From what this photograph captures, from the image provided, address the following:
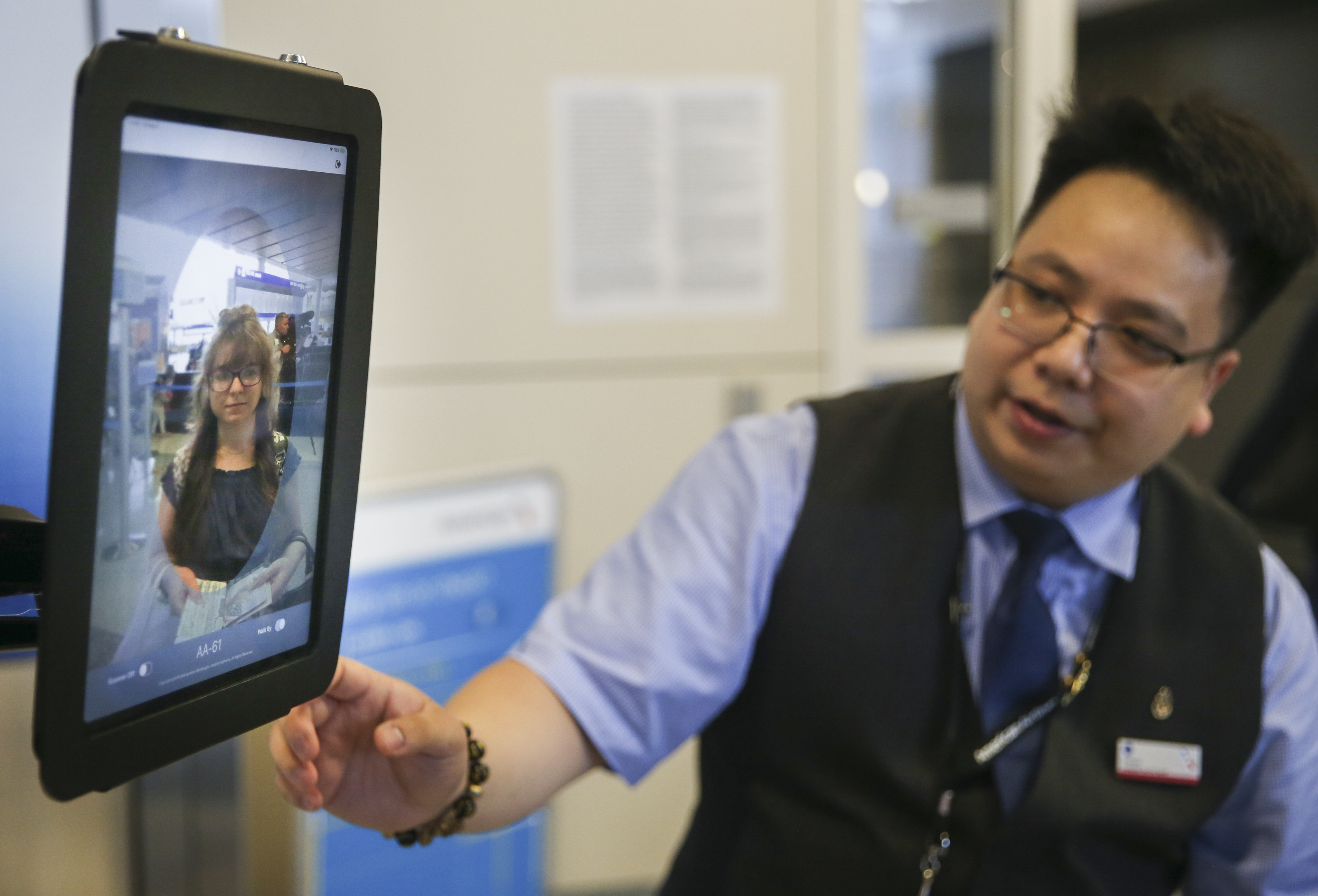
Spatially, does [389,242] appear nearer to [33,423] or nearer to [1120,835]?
[33,423]

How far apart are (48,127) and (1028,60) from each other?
1.86m

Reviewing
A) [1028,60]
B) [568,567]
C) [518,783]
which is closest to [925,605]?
[518,783]

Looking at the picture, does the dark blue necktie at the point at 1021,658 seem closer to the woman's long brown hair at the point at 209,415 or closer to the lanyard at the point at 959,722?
the lanyard at the point at 959,722

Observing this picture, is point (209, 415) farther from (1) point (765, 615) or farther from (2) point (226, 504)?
(1) point (765, 615)

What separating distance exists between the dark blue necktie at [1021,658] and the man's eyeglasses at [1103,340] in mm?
168

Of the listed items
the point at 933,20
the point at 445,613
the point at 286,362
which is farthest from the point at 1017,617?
the point at 933,20

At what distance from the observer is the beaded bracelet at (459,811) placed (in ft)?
2.53

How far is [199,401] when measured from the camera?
38 cm

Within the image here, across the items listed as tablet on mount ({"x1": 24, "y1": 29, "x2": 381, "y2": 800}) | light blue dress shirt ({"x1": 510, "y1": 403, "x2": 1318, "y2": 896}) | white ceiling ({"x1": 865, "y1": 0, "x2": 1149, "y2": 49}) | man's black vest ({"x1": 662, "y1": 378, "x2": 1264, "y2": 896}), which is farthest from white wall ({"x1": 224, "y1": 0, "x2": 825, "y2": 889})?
tablet on mount ({"x1": 24, "y1": 29, "x2": 381, "y2": 800})

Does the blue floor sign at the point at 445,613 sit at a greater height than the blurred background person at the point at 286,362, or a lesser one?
lesser

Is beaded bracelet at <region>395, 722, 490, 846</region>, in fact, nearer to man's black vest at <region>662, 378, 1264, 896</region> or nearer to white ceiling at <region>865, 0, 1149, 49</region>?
man's black vest at <region>662, 378, 1264, 896</region>

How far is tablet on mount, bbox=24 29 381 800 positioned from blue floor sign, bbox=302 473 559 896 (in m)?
1.18

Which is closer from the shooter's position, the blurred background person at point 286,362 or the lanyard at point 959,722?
the blurred background person at point 286,362

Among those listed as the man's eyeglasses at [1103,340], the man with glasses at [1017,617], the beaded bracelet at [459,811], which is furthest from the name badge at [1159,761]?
the beaded bracelet at [459,811]
